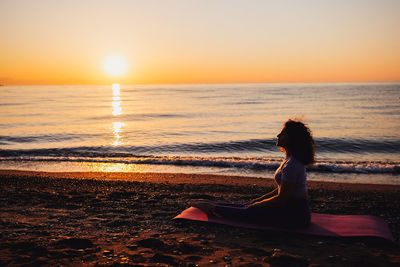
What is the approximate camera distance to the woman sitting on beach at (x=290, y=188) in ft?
16.4

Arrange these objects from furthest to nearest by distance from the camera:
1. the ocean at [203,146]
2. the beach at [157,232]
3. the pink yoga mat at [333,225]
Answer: the ocean at [203,146] < the pink yoga mat at [333,225] < the beach at [157,232]

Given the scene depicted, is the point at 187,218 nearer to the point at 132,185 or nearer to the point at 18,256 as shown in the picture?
the point at 18,256

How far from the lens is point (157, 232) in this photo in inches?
218

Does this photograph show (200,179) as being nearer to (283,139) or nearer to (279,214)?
(279,214)

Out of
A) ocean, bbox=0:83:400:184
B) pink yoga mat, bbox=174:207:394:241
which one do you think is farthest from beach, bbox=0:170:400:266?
ocean, bbox=0:83:400:184

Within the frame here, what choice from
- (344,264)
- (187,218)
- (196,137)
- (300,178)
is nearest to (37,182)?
(187,218)

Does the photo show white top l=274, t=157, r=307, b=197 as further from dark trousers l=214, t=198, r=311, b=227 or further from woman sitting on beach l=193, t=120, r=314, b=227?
dark trousers l=214, t=198, r=311, b=227

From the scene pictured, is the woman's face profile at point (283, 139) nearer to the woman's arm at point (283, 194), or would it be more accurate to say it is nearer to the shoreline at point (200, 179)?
the woman's arm at point (283, 194)

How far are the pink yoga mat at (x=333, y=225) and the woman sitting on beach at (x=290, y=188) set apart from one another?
0.43ft

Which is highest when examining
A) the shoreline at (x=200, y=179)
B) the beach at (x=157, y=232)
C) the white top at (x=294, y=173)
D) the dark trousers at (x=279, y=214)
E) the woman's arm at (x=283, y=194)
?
the white top at (x=294, y=173)

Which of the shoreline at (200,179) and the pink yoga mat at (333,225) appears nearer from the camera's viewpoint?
the pink yoga mat at (333,225)

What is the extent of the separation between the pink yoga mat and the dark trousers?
3.4 inches

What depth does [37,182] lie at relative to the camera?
1072 cm

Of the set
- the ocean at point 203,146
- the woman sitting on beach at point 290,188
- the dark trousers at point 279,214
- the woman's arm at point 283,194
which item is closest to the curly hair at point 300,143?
the woman sitting on beach at point 290,188
